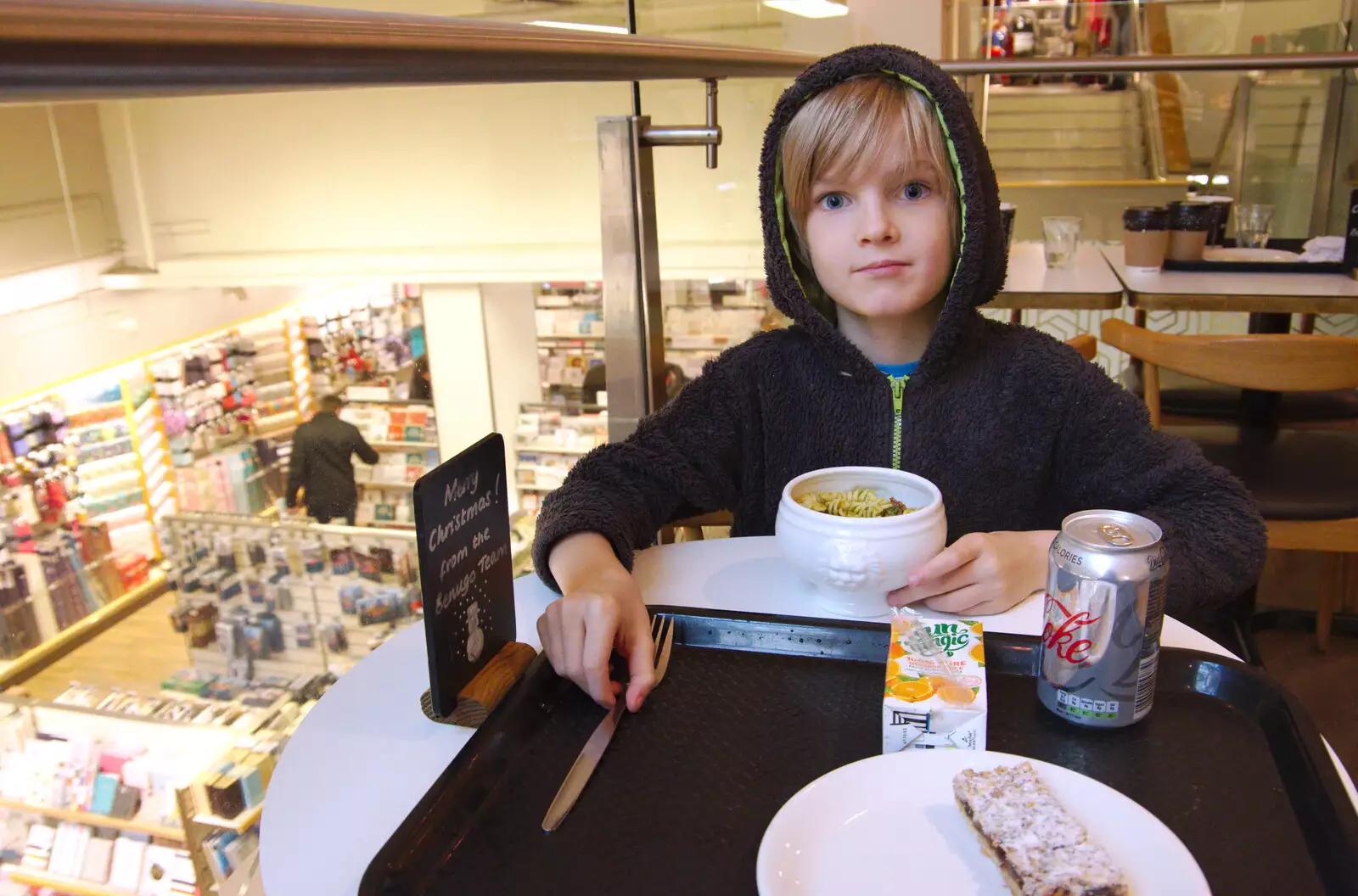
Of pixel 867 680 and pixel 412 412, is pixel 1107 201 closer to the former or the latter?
pixel 412 412

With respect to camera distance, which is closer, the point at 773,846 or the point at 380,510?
the point at 773,846

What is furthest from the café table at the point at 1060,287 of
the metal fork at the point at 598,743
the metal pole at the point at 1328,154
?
the metal pole at the point at 1328,154

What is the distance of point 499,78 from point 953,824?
701 millimetres

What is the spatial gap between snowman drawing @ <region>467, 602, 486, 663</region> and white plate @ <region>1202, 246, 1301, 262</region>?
2.63 metres

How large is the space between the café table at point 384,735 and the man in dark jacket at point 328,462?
1.67m

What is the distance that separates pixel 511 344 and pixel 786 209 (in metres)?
2.54

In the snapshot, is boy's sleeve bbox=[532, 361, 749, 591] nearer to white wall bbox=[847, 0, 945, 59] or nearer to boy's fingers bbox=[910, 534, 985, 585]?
boy's fingers bbox=[910, 534, 985, 585]

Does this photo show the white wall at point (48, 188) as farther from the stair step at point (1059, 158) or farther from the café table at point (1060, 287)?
the stair step at point (1059, 158)

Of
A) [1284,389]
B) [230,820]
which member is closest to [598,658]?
[230,820]

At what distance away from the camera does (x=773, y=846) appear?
1.98ft

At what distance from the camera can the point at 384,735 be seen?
77 cm

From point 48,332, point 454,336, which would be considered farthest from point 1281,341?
point 454,336

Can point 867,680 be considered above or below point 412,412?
above

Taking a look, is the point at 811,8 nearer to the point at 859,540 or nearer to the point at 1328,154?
the point at 1328,154
